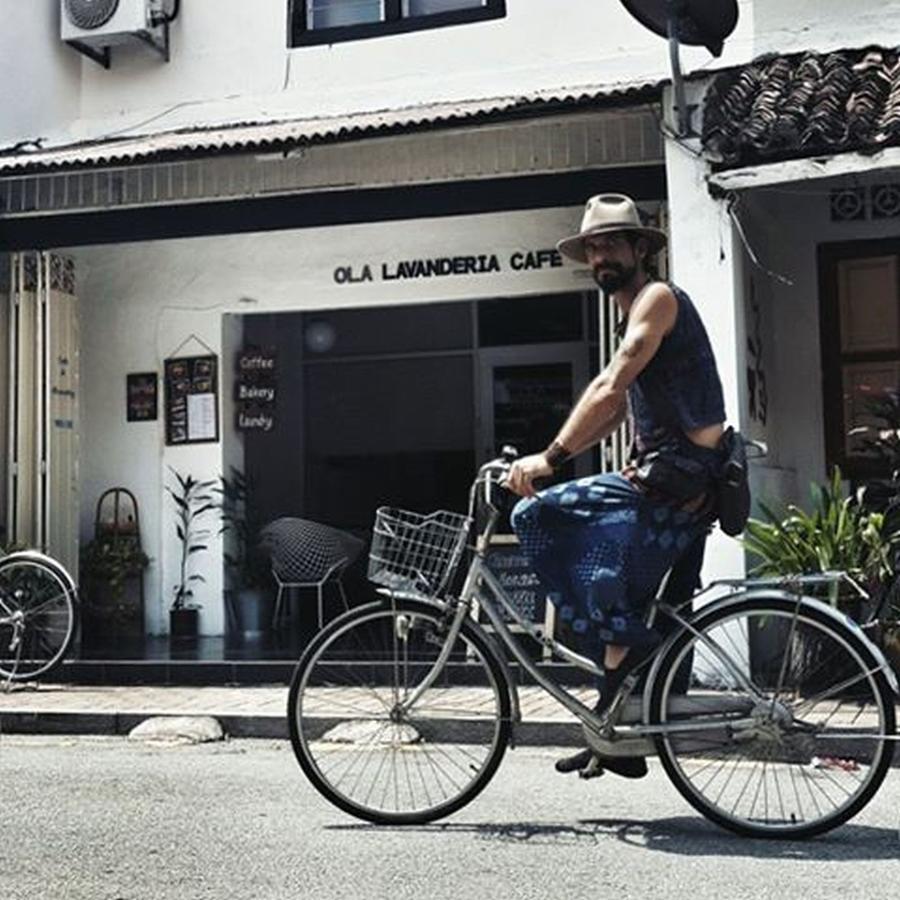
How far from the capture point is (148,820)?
5270 mm

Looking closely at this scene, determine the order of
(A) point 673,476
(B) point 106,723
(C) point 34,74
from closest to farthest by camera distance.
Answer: (A) point 673,476
(B) point 106,723
(C) point 34,74

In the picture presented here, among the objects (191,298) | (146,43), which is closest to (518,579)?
(191,298)

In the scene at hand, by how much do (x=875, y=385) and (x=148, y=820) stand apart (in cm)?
642

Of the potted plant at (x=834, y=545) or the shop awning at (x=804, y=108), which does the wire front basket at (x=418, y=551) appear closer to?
the potted plant at (x=834, y=545)

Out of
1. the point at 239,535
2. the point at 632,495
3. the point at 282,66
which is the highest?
the point at 282,66

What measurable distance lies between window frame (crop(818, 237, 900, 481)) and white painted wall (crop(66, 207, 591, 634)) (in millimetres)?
2248

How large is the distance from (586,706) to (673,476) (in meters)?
0.84

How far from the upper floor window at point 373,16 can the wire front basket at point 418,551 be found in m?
6.58

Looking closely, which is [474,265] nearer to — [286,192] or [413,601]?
[286,192]

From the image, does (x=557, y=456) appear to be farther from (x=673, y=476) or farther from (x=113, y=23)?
(x=113, y=23)

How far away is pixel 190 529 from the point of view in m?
11.4

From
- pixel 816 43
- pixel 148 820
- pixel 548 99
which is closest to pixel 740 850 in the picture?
pixel 148 820

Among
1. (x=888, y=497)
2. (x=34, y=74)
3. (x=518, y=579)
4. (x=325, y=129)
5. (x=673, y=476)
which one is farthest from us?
(x=34, y=74)

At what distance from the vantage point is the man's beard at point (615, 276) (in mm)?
4926
